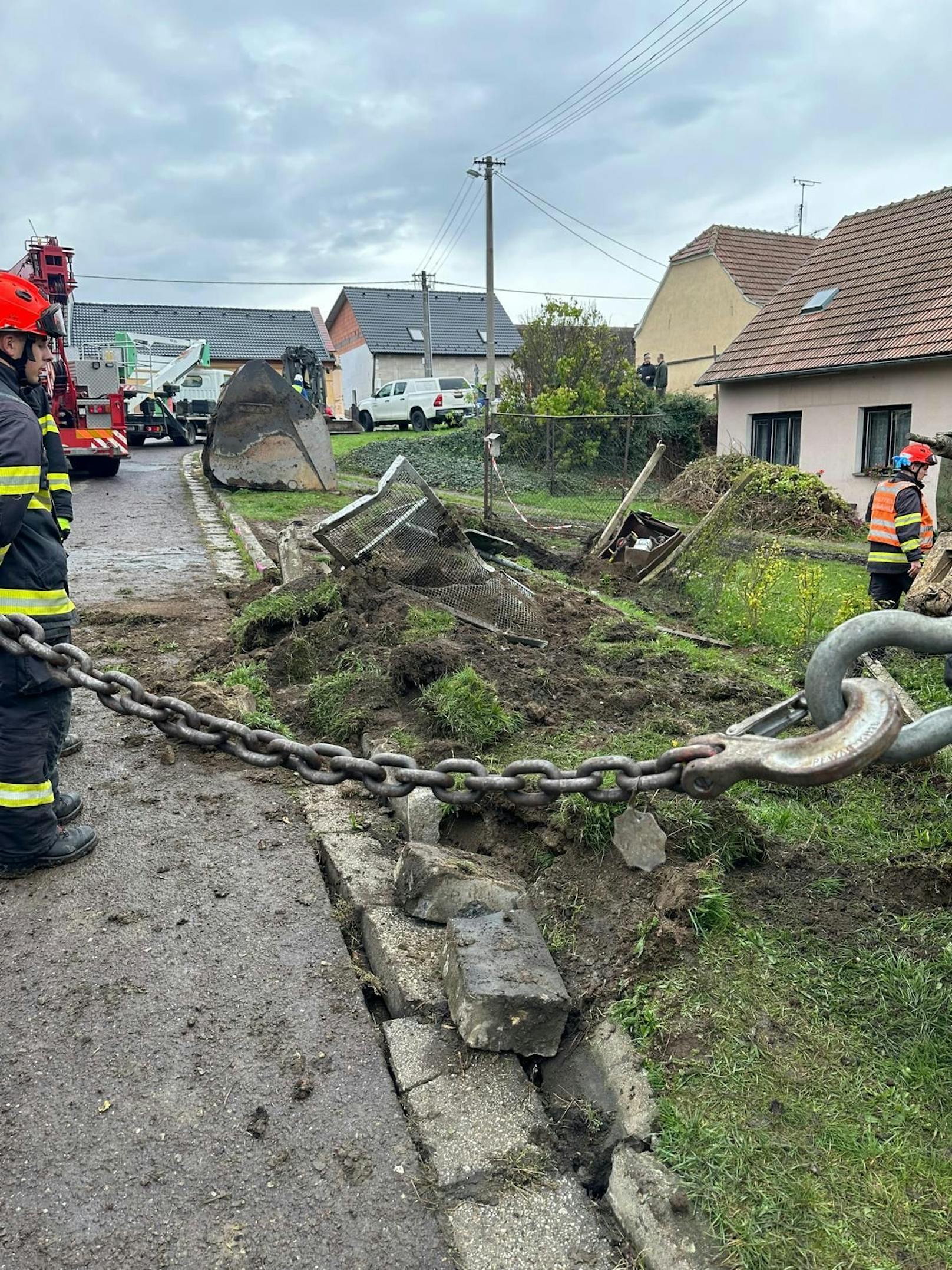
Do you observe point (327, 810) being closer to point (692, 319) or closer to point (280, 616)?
point (280, 616)

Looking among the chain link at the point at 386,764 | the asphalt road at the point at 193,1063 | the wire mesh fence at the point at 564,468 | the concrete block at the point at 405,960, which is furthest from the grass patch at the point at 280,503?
the concrete block at the point at 405,960

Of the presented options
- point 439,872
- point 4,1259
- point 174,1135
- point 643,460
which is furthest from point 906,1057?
point 643,460

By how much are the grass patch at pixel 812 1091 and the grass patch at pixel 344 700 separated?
8.45ft

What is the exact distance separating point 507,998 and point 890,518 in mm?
6717

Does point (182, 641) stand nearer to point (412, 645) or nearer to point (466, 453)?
point (412, 645)

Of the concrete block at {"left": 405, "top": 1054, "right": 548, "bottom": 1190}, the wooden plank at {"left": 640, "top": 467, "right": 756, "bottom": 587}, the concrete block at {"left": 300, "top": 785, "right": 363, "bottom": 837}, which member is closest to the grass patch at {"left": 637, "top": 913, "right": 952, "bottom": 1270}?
the concrete block at {"left": 405, "top": 1054, "right": 548, "bottom": 1190}

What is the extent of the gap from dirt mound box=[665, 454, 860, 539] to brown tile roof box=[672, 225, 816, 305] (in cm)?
1432

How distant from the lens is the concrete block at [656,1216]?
2.09 metres

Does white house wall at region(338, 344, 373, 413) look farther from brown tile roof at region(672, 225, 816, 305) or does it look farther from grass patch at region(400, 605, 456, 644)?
grass patch at region(400, 605, 456, 644)

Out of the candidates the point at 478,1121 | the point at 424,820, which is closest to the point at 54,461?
the point at 424,820

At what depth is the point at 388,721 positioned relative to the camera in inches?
201

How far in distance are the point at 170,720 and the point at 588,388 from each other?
19.5 metres

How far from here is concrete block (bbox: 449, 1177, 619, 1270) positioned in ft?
7.21

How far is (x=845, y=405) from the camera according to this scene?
17938 mm
